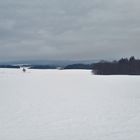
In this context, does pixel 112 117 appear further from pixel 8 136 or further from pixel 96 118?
pixel 8 136

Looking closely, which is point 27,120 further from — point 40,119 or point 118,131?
point 118,131

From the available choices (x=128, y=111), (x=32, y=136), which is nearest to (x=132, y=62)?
(x=128, y=111)

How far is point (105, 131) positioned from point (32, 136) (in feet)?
5.39

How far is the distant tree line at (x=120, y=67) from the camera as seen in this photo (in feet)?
171

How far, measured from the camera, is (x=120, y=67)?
53625 millimetres

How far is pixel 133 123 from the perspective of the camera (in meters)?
7.35

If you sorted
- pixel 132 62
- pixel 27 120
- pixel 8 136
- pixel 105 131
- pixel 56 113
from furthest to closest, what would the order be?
1. pixel 132 62
2. pixel 56 113
3. pixel 27 120
4. pixel 105 131
5. pixel 8 136

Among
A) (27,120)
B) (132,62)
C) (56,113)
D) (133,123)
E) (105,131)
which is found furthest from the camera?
(132,62)

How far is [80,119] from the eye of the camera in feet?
27.2

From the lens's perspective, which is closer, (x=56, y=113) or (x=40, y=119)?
(x=40, y=119)

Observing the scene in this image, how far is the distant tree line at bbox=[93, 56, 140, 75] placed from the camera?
5198 cm

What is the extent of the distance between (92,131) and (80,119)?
1.61 m

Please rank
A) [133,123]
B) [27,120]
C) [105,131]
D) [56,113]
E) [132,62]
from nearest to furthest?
[105,131] < [133,123] < [27,120] < [56,113] < [132,62]

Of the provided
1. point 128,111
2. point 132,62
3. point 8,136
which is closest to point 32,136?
point 8,136
